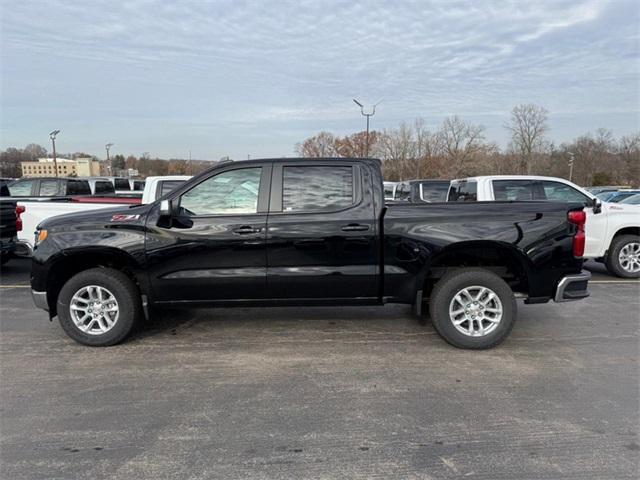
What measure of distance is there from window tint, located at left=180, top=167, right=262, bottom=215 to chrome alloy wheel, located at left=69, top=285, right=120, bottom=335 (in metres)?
1.27

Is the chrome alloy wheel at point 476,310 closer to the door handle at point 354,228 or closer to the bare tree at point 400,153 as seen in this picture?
the door handle at point 354,228

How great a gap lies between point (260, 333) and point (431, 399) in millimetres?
2248

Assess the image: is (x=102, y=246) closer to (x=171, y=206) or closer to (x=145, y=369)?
(x=171, y=206)

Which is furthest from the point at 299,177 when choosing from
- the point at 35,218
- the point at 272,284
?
the point at 35,218

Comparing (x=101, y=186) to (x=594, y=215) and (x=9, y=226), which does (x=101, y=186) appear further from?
(x=594, y=215)

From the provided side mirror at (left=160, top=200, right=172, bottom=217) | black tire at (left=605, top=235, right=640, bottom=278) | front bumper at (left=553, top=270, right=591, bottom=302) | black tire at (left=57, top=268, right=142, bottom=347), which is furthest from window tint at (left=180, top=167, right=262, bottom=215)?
black tire at (left=605, top=235, right=640, bottom=278)

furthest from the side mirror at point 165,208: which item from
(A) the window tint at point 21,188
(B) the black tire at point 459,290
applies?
(A) the window tint at point 21,188

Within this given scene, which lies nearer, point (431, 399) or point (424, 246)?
point (431, 399)

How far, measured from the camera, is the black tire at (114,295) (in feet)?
15.6

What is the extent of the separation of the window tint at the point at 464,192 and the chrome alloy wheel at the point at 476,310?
3654mm

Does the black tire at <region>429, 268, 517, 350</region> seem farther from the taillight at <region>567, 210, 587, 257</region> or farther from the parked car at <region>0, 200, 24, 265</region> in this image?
the parked car at <region>0, 200, 24, 265</region>

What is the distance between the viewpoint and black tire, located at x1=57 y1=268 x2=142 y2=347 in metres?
4.74

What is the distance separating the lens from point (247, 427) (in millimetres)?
3285

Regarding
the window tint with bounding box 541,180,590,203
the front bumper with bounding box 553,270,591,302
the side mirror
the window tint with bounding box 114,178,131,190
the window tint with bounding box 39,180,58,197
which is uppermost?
the window tint with bounding box 114,178,131,190
